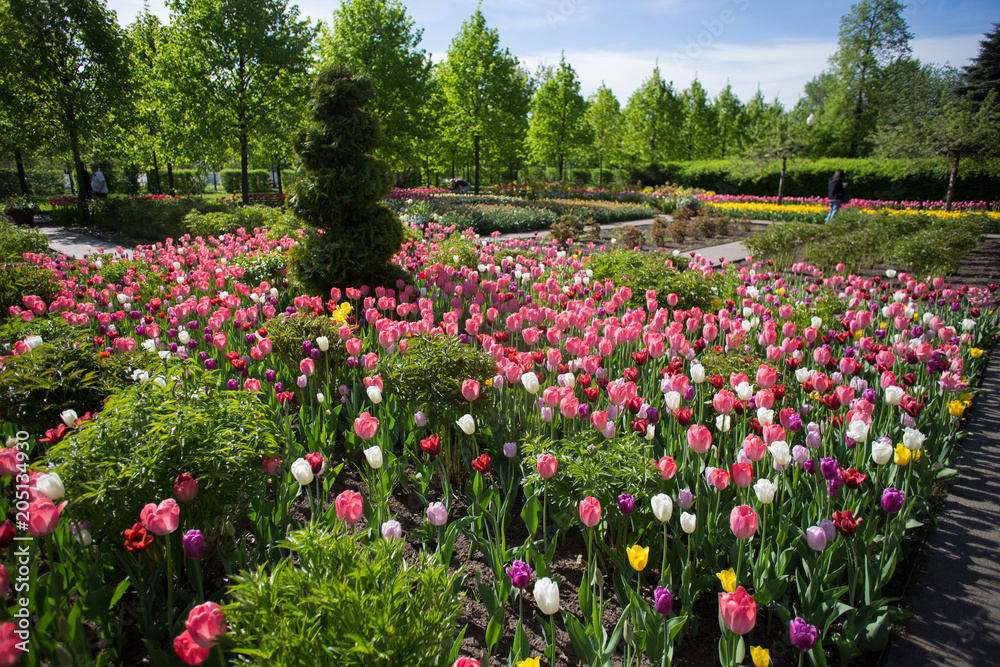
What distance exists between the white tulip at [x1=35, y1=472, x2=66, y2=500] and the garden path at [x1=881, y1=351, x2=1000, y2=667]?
3.06m

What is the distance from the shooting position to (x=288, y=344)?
3918 mm

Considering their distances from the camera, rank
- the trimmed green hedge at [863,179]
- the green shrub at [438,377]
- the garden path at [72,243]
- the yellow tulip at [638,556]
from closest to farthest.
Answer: the yellow tulip at [638,556] → the green shrub at [438,377] → the garden path at [72,243] → the trimmed green hedge at [863,179]

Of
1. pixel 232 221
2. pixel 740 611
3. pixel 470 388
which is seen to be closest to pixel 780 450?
pixel 740 611

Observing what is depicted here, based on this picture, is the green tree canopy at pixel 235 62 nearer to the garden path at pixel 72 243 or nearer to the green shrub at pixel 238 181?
the garden path at pixel 72 243

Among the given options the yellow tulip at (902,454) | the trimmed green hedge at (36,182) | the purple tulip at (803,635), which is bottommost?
the purple tulip at (803,635)

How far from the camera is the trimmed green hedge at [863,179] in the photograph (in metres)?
25.6

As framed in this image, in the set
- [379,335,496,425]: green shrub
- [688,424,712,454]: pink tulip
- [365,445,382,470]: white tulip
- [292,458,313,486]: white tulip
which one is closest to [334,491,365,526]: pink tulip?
[292,458,313,486]: white tulip

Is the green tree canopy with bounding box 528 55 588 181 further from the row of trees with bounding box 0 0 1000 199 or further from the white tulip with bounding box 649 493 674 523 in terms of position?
the white tulip with bounding box 649 493 674 523

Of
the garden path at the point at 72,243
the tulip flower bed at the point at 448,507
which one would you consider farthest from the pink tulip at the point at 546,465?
the garden path at the point at 72,243

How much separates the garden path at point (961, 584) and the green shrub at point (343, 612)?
1.82 metres

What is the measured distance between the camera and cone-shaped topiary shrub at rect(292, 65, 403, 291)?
640cm

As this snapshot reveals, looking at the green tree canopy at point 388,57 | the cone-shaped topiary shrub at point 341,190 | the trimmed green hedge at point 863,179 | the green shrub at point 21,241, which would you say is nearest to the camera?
the cone-shaped topiary shrub at point 341,190

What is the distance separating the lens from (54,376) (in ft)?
10.3

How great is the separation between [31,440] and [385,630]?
2.83 metres
